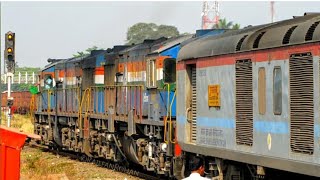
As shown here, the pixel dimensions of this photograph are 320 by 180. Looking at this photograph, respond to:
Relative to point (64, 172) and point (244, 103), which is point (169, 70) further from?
point (64, 172)

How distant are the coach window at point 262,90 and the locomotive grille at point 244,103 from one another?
0.44 meters

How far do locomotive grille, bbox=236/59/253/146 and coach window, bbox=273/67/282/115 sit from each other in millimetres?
986

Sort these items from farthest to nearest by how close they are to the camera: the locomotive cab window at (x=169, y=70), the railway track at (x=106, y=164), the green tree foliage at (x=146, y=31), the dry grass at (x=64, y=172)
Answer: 1. the green tree foliage at (x=146, y=31)
2. the railway track at (x=106, y=164)
3. the dry grass at (x=64, y=172)
4. the locomotive cab window at (x=169, y=70)

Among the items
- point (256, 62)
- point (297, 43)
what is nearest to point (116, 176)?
point (256, 62)

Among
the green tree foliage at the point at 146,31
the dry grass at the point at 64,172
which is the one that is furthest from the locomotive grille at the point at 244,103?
the green tree foliage at the point at 146,31

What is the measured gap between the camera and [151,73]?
68.3 ft

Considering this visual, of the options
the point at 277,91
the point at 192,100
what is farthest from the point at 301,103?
the point at 192,100

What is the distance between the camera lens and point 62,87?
111 ft

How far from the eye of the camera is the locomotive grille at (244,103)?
13.4 meters

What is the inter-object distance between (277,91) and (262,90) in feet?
1.81

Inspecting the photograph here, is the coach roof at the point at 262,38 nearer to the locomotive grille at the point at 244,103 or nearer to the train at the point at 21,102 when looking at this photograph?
the locomotive grille at the point at 244,103

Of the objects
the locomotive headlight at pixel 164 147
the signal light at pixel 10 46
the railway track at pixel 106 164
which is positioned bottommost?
the railway track at pixel 106 164

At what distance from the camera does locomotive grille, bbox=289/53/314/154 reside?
449 inches

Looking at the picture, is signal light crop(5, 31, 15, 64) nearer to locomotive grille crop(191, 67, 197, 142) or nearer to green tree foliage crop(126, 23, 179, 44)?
locomotive grille crop(191, 67, 197, 142)
